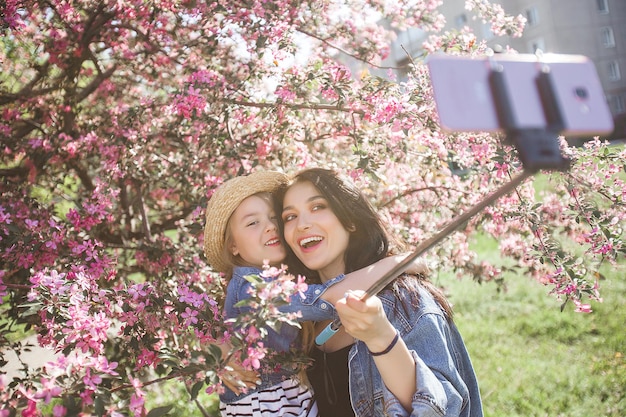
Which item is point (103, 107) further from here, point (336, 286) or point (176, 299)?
point (336, 286)

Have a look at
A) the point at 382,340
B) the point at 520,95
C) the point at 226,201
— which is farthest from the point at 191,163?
the point at 520,95

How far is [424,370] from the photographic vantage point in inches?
67.4

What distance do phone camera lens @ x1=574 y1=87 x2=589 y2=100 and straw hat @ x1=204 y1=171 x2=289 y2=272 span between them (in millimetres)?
1723

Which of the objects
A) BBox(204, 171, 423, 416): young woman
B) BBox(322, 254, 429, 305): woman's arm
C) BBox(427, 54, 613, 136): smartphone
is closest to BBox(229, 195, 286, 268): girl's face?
BBox(204, 171, 423, 416): young woman

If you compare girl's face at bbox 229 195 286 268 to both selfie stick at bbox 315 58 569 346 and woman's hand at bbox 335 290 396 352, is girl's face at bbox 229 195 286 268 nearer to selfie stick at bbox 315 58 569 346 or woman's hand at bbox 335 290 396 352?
woman's hand at bbox 335 290 396 352

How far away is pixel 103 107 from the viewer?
457 cm

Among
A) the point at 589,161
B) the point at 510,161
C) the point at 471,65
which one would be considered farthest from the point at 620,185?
the point at 471,65

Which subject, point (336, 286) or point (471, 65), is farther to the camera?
point (336, 286)

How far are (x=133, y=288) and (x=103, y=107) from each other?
9.44ft

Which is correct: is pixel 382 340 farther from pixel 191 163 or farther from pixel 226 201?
pixel 191 163

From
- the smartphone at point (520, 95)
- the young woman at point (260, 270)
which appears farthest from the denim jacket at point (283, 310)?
the smartphone at point (520, 95)

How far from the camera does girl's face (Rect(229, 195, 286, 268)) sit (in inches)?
95.0

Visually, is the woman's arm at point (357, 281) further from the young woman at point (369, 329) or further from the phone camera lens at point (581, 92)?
the phone camera lens at point (581, 92)

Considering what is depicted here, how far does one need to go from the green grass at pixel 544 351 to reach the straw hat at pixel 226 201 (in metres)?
2.51
